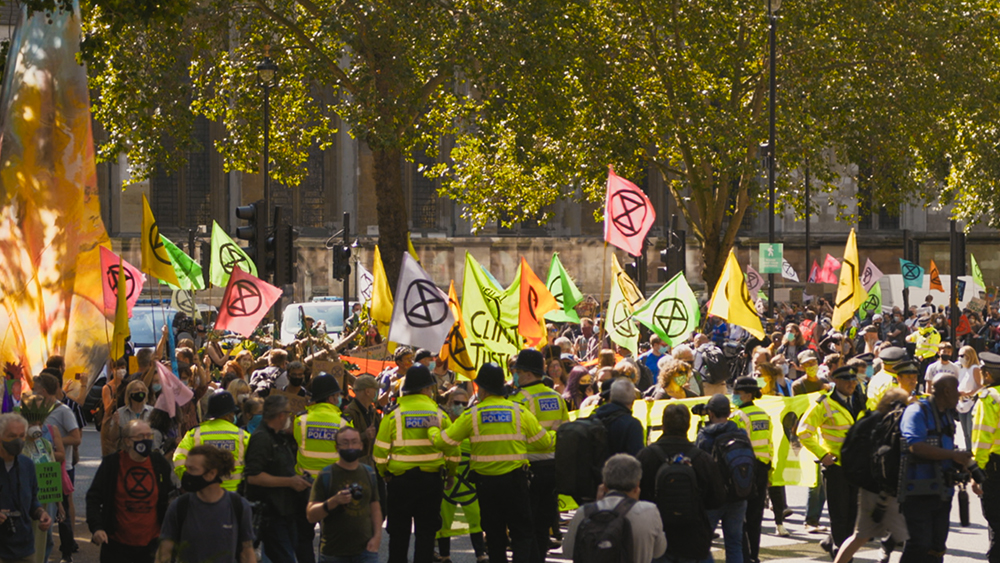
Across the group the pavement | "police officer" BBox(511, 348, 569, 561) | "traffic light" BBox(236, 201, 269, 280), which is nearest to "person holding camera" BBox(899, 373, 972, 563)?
the pavement

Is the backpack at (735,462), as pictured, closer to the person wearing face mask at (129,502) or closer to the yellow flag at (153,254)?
the person wearing face mask at (129,502)

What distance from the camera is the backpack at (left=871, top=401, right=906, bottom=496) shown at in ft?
27.8

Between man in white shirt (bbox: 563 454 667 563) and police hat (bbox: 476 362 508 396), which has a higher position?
police hat (bbox: 476 362 508 396)

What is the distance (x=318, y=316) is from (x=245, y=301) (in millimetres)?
12063

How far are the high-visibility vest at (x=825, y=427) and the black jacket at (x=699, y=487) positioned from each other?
86.0 inches

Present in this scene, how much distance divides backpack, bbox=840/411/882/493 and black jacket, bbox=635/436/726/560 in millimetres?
1210

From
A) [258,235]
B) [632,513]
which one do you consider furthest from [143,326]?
[632,513]

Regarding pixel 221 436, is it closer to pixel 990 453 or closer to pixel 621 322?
pixel 990 453

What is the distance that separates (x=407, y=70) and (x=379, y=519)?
1393cm

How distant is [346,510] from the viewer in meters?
7.56

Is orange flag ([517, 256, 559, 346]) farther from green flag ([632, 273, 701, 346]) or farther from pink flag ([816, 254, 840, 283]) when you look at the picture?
pink flag ([816, 254, 840, 283])

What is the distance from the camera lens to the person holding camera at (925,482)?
8.35 m

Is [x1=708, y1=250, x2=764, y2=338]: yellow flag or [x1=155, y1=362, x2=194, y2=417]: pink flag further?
[x1=708, y1=250, x2=764, y2=338]: yellow flag

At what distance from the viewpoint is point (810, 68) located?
27156mm
